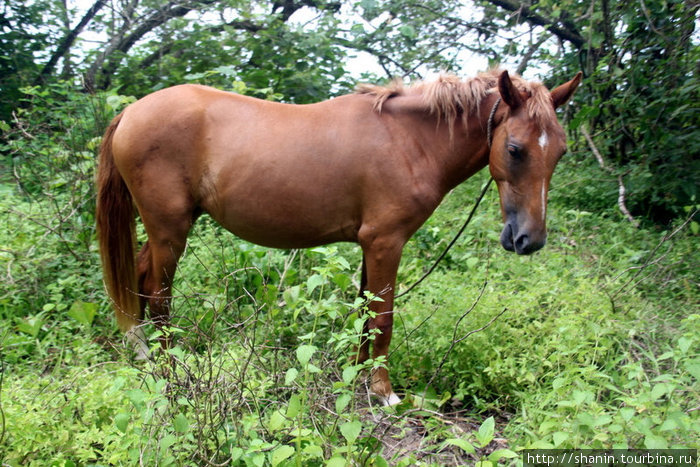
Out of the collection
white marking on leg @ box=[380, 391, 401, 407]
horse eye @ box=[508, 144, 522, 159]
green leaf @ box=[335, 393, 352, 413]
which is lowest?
white marking on leg @ box=[380, 391, 401, 407]

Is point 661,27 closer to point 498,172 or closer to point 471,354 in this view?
point 498,172

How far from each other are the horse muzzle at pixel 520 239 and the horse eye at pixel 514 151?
342 millimetres

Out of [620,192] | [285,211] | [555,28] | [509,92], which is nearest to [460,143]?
[509,92]

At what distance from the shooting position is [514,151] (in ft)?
9.48

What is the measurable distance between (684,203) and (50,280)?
5.59 meters

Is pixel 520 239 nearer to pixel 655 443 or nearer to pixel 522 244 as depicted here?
pixel 522 244

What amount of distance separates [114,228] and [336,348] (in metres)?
2.08

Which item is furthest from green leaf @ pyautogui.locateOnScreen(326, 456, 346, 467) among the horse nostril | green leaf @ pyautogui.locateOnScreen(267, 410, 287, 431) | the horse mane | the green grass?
the horse mane

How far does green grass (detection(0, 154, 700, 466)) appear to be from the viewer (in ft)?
7.07

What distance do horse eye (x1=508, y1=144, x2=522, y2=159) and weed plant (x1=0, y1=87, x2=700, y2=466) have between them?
737 mm

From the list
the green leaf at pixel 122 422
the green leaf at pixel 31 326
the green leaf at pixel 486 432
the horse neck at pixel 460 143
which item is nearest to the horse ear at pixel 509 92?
the horse neck at pixel 460 143

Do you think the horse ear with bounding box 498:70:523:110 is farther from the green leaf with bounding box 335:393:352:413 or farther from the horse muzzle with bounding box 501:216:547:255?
the green leaf with bounding box 335:393:352:413

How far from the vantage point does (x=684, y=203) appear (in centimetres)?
506

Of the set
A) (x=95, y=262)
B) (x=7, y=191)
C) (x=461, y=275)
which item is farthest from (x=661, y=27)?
(x=7, y=191)
